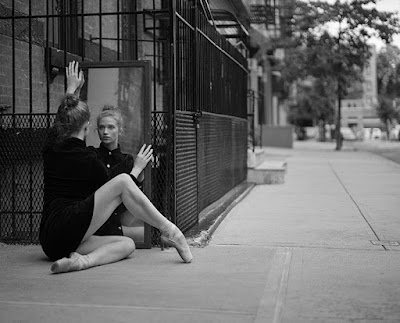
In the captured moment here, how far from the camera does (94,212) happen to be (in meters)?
5.88

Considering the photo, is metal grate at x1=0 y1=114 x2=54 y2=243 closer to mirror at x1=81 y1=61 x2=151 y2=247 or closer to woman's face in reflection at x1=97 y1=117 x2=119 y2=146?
mirror at x1=81 y1=61 x2=151 y2=247

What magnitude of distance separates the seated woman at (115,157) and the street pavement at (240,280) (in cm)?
32

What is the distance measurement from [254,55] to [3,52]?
23.7 metres

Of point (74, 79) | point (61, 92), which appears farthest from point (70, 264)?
point (61, 92)

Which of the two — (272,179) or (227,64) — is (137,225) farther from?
(272,179)

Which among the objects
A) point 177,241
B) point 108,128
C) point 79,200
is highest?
point 108,128

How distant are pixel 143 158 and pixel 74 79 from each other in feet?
3.21

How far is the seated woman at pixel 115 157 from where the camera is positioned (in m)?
6.34

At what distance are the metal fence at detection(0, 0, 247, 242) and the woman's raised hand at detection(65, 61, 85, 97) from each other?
18.0 inches

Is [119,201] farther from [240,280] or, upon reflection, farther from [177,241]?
[240,280]

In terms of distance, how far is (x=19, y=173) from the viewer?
7.61 m

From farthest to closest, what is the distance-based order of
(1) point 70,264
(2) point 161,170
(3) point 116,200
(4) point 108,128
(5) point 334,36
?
(5) point 334,36 → (2) point 161,170 → (4) point 108,128 → (3) point 116,200 → (1) point 70,264

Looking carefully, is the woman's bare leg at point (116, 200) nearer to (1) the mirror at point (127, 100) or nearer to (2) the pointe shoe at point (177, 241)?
(2) the pointe shoe at point (177, 241)

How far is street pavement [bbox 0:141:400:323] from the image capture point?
469 cm
